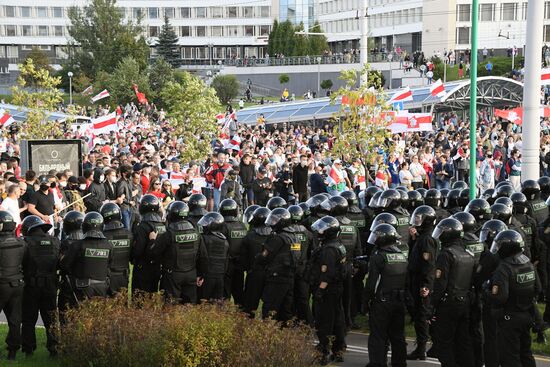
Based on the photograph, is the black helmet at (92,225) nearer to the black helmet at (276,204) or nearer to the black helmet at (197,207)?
the black helmet at (197,207)

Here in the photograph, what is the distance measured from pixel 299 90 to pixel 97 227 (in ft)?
247

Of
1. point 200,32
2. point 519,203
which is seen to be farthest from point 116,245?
point 200,32

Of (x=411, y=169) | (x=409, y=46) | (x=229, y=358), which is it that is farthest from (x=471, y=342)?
(x=409, y=46)

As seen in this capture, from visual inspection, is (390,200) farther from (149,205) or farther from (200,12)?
(200,12)

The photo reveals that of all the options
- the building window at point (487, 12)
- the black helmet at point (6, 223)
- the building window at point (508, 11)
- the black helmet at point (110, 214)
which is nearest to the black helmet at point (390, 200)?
the black helmet at point (110, 214)

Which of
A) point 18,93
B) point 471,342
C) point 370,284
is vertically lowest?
point 471,342

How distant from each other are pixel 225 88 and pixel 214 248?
6417 centimetres

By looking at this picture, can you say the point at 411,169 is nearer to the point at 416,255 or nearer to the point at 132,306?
the point at 416,255

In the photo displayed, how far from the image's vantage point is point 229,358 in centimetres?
898

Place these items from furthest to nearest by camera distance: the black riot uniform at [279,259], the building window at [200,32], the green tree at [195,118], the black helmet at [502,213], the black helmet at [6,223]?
the building window at [200,32], the green tree at [195,118], the black helmet at [502,213], the black riot uniform at [279,259], the black helmet at [6,223]

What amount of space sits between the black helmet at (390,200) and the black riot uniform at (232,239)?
199 centimetres

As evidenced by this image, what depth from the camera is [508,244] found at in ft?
32.8

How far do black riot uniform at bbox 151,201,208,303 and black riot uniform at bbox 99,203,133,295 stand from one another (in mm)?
393

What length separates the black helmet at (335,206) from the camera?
1239 centimetres
